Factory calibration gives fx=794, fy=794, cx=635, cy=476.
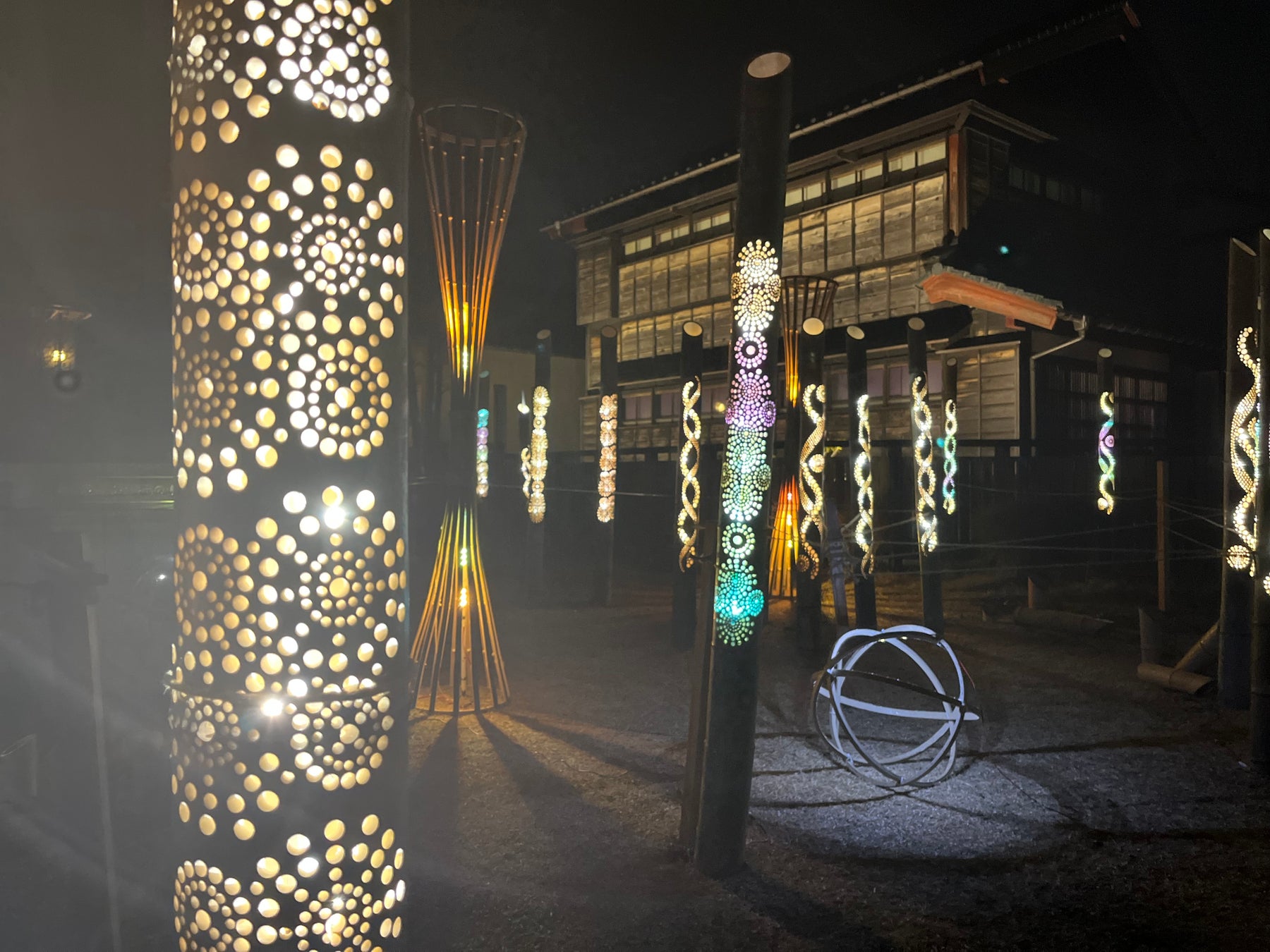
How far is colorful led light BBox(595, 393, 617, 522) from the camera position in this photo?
40.4 ft

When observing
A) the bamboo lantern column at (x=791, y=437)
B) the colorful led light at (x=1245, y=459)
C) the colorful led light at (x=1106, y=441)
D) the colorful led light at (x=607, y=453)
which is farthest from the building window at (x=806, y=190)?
the colorful led light at (x=1245, y=459)

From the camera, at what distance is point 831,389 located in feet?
58.7

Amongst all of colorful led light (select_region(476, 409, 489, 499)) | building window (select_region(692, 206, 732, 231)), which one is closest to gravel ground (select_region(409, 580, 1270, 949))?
colorful led light (select_region(476, 409, 489, 499))

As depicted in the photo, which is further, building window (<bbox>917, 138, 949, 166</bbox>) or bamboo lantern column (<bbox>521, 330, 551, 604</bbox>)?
building window (<bbox>917, 138, 949, 166</bbox>)

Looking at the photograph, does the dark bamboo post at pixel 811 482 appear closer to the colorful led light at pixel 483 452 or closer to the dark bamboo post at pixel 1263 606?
the dark bamboo post at pixel 1263 606

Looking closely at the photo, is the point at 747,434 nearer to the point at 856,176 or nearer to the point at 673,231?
the point at 856,176

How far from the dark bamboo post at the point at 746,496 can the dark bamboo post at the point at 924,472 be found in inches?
246

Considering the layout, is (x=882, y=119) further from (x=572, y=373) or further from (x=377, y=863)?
(x=377, y=863)

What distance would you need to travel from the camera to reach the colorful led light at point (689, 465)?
994 centimetres

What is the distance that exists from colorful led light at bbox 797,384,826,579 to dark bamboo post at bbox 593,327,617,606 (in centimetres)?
330

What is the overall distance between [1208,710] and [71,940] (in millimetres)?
7880

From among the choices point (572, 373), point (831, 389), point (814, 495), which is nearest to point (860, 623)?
point (814, 495)

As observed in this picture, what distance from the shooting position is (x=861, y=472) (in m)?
10.2

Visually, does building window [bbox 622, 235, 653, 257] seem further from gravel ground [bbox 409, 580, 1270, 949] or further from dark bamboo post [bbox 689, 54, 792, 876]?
dark bamboo post [bbox 689, 54, 792, 876]
